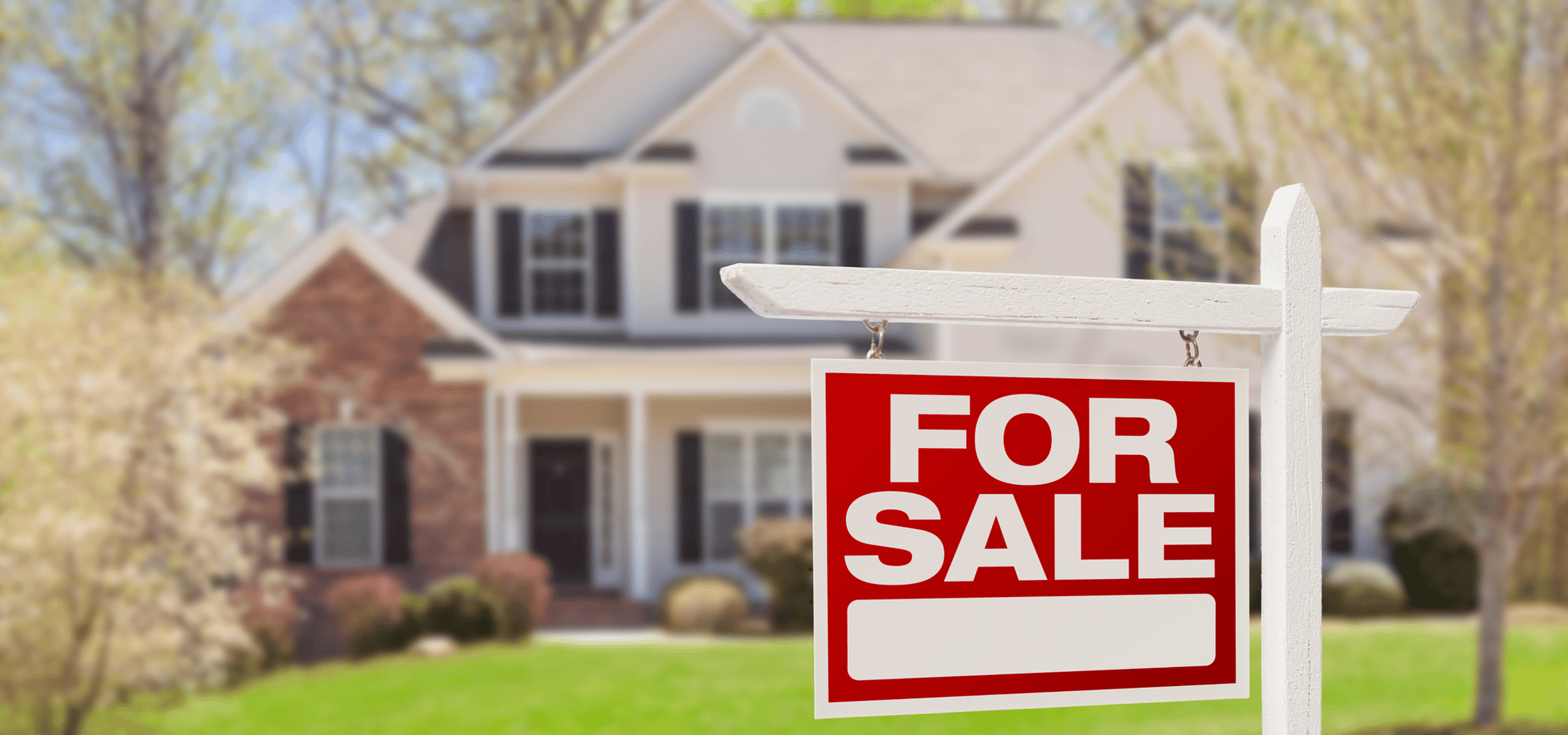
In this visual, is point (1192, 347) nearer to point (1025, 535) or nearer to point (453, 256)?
point (1025, 535)

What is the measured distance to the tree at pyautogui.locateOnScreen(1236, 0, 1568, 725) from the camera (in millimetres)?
9977

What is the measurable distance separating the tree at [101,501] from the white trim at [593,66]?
23.2 ft

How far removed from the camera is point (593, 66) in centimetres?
1978

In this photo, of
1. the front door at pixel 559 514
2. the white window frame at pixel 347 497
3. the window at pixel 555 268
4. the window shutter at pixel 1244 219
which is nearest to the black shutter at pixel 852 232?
the window at pixel 555 268

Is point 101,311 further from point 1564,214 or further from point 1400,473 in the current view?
point 1400,473

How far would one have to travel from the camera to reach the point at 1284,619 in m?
3.25

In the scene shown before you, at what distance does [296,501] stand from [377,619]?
308cm

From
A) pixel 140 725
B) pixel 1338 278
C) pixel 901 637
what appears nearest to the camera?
pixel 901 637

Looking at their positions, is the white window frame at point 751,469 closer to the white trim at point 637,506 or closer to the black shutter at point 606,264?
the white trim at point 637,506

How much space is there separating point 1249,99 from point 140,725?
35.6 ft

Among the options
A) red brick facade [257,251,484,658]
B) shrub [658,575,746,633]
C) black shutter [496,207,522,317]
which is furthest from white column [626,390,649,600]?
black shutter [496,207,522,317]

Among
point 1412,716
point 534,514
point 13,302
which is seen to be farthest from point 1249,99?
point 534,514

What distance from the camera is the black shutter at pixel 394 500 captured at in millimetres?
17703

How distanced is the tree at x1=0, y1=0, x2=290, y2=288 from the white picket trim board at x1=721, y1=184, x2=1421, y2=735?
19.9 metres
